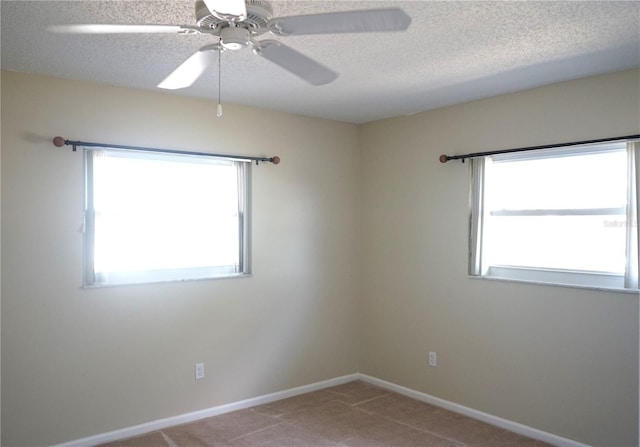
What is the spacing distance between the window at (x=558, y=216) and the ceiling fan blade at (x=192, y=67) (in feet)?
7.90

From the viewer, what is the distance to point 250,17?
1.76m

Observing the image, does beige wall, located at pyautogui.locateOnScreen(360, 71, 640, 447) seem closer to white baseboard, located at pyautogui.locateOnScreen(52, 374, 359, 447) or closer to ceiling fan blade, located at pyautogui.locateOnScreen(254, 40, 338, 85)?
white baseboard, located at pyautogui.locateOnScreen(52, 374, 359, 447)

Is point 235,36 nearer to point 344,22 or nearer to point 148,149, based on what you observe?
point 344,22

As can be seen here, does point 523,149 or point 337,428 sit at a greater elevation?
point 523,149

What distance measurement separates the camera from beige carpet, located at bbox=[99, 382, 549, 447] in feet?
11.2

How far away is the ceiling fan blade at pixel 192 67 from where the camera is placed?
2.04 metres

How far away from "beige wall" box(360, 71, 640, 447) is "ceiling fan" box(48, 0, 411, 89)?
2.09 meters

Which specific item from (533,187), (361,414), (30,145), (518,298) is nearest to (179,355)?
(361,414)

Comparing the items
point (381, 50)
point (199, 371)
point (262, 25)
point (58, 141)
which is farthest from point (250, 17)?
point (199, 371)

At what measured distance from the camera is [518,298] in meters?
3.61

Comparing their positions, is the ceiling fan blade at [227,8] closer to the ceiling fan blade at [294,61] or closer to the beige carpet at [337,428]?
the ceiling fan blade at [294,61]

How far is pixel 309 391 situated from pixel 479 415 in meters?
1.46

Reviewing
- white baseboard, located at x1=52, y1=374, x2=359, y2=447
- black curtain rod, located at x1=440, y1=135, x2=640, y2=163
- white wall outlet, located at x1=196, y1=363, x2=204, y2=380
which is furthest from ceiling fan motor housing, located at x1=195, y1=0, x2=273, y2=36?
white baseboard, located at x1=52, y1=374, x2=359, y2=447

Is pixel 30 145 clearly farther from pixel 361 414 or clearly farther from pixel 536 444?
pixel 536 444
